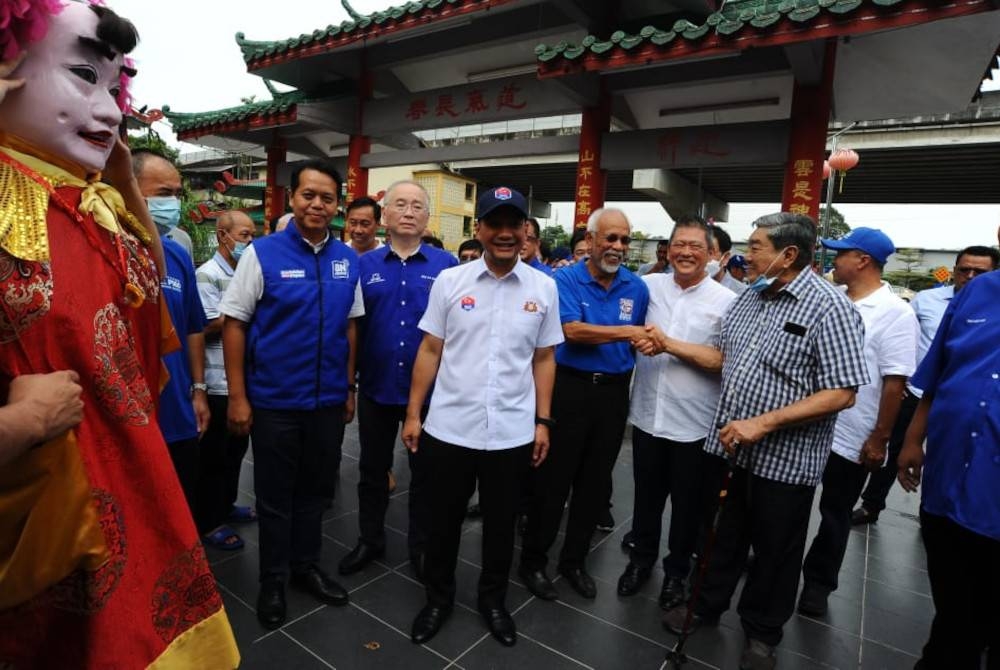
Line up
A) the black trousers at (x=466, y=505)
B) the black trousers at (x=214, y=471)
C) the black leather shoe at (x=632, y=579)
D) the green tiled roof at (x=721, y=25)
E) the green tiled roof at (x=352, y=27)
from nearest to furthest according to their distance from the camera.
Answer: the black trousers at (x=466, y=505), the black leather shoe at (x=632, y=579), the black trousers at (x=214, y=471), the green tiled roof at (x=721, y=25), the green tiled roof at (x=352, y=27)

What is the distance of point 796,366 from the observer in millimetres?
2240

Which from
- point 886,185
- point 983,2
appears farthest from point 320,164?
point 886,185

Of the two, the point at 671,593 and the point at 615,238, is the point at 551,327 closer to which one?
the point at 615,238

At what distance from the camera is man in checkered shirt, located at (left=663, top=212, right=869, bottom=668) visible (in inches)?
85.7

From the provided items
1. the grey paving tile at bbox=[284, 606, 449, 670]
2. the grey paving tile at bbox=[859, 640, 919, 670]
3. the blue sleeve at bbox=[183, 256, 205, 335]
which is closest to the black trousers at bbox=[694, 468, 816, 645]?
the grey paving tile at bbox=[859, 640, 919, 670]

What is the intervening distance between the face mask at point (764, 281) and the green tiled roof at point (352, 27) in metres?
4.42

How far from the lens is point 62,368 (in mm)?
1108

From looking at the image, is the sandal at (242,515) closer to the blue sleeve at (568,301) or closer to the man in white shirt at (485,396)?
the man in white shirt at (485,396)

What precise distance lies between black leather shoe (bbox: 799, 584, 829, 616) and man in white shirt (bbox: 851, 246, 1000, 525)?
1.43 metres

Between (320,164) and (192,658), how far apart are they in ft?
6.50

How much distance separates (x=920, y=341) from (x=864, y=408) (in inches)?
72.0

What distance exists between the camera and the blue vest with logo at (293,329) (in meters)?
2.41

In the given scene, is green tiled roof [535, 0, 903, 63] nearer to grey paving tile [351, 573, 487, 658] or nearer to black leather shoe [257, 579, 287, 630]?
grey paving tile [351, 573, 487, 658]

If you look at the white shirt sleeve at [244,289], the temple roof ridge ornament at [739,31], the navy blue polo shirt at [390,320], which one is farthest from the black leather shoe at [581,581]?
the temple roof ridge ornament at [739,31]
